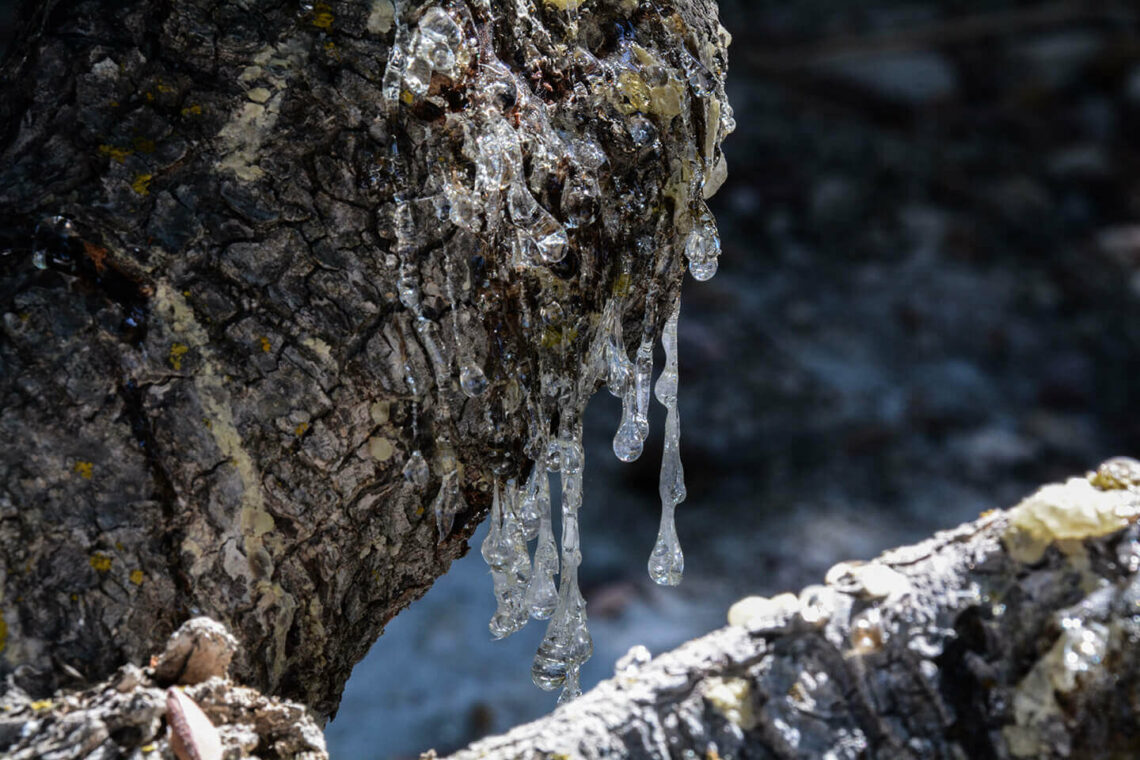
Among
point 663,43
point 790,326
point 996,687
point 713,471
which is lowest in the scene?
point 996,687

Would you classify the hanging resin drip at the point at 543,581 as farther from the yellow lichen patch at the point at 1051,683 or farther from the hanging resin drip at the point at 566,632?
the yellow lichen patch at the point at 1051,683

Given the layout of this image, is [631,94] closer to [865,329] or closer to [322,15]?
[322,15]

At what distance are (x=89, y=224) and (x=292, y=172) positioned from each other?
113mm

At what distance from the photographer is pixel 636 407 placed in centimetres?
77

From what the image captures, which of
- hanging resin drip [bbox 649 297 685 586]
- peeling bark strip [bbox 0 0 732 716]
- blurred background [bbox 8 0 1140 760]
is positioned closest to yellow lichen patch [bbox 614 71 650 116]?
peeling bark strip [bbox 0 0 732 716]

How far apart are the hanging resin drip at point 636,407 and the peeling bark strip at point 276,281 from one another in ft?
0.28

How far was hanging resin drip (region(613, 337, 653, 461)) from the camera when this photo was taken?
747 millimetres

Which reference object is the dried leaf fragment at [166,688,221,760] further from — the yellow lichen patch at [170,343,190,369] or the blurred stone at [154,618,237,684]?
the yellow lichen patch at [170,343,190,369]

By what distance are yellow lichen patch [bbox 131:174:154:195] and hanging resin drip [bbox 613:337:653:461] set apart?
1.08 ft

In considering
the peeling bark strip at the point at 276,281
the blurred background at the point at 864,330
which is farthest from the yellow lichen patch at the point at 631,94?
the blurred background at the point at 864,330

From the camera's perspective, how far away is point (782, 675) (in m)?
0.46

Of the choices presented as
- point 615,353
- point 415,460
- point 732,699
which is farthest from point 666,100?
point 732,699

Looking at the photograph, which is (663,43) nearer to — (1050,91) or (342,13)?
(342,13)

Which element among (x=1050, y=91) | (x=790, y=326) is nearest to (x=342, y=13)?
(x=790, y=326)
